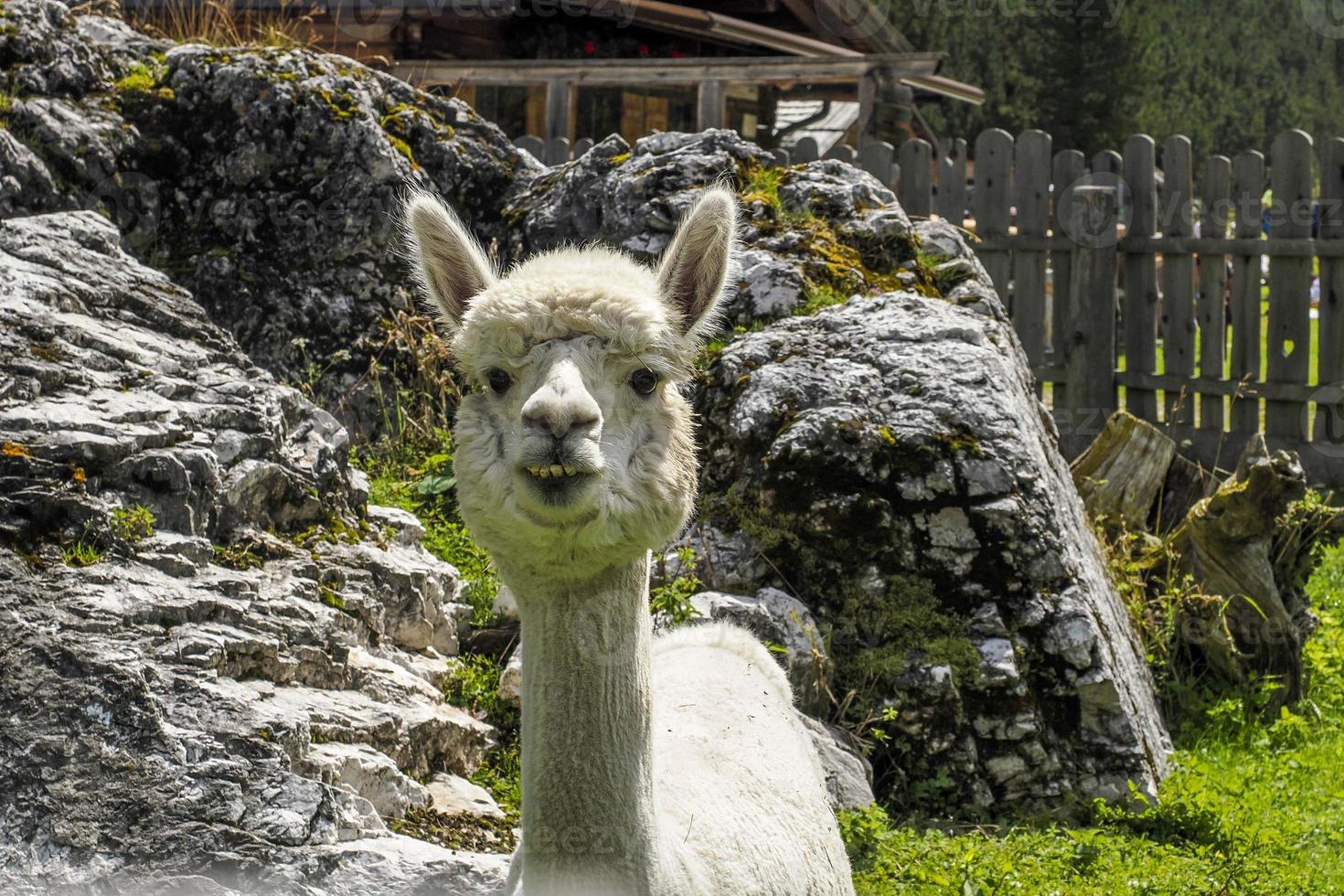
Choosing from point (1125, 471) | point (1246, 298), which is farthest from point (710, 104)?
point (1125, 471)

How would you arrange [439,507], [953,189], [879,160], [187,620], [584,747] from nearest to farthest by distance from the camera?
[584,747]
[187,620]
[439,507]
[879,160]
[953,189]

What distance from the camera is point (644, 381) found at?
109 inches

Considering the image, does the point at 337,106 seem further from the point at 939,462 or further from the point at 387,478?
the point at 939,462

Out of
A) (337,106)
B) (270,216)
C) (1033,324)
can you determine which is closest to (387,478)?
(270,216)

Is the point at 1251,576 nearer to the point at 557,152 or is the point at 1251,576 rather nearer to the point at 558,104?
the point at 557,152

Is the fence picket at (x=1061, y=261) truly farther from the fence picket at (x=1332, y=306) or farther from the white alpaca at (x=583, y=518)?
the white alpaca at (x=583, y=518)

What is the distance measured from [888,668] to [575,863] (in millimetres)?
2558

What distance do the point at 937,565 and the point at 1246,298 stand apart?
20.5 ft

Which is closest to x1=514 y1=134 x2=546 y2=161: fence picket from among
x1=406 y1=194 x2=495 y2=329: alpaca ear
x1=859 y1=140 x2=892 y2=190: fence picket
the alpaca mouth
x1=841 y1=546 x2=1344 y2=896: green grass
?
x1=859 y1=140 x2=892 y2=190: fence picket

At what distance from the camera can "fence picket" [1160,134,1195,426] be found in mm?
10414

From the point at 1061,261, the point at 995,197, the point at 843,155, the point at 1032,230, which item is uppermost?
the point at 843,155

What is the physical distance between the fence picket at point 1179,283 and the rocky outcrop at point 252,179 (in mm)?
6217

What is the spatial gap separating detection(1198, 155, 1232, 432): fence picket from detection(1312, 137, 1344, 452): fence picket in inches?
27.0

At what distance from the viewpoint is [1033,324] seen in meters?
11.0
